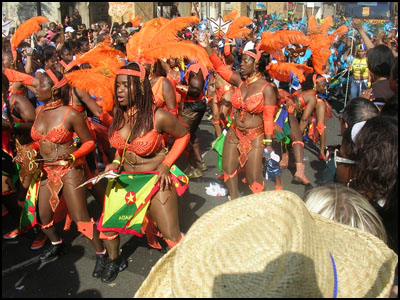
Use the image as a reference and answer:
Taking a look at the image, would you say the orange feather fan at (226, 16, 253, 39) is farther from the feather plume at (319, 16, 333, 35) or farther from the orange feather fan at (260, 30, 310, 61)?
the orange feather fan at (260, 30, 310, 61)

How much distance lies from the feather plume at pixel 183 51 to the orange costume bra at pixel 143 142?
1202 mm

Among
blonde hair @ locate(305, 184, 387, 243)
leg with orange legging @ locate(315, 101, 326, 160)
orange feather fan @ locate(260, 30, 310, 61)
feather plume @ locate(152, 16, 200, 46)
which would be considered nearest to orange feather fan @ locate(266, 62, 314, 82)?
orange feather fan @ locate(260, 30, 310, 61)

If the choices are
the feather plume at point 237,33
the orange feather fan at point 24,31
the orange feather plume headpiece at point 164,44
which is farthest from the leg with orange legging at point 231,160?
the orange feather fan at point 24,31

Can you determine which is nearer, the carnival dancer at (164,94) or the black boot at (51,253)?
the black boot at (51,253)

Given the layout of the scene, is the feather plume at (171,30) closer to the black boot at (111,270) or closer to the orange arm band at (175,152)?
the orange arm band at (175,152)

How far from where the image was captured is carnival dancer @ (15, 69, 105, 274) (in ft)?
11.5

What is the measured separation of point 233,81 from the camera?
4.85 metres

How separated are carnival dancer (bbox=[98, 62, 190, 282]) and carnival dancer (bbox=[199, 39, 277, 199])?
1279 millimetres

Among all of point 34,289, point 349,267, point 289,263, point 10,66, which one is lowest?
point 34,289

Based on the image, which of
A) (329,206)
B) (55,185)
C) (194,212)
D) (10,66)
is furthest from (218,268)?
(10,66)

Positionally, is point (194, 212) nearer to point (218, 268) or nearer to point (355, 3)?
point (218, 268)

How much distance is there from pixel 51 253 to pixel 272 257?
121 inches

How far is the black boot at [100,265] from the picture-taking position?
357 centimetres

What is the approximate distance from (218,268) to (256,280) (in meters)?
0.16
